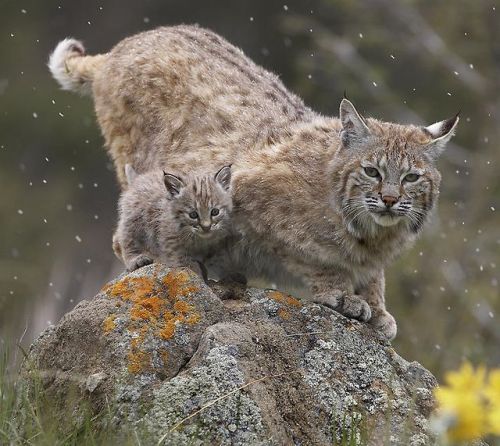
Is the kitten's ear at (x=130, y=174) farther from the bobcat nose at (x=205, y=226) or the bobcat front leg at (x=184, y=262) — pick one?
the bobcat nose at (x=205, y=226)

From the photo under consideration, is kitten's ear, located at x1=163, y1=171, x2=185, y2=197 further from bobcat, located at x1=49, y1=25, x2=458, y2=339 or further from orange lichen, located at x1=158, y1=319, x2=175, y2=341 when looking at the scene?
orange lichen, located at x1=158, y1=319, x2=175, y2=341

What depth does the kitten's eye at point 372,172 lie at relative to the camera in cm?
669

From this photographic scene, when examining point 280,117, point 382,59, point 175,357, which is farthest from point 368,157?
point 382,59

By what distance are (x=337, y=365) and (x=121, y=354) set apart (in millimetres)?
1032

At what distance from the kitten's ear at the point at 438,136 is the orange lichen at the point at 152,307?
160cm

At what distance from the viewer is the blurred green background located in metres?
13.8

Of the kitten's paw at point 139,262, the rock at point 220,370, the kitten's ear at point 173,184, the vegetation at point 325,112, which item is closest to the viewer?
the rock at point 220,370

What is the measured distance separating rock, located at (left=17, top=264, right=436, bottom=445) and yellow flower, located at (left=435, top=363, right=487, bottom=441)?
1853 millimetres

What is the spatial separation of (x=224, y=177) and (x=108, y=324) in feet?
4.81

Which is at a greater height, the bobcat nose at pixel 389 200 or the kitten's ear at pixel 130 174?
the bobcat nose at pixel 389 200

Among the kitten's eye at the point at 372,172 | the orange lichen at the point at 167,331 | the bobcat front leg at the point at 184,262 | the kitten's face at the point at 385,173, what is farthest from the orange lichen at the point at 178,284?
the kitten's eye at the point at 372,172

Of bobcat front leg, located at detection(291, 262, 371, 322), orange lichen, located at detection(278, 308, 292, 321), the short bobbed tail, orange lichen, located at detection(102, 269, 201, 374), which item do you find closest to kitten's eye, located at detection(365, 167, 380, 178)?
bobcat front leg, located at detection(291, 262, 371, 322)

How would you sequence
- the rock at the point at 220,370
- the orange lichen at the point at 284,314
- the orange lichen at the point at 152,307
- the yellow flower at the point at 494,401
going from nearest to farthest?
the yellow flower at the point at 494,401, the rock at the point at 220,370, the orange lichen at the point at 152,307, the orange lichen at the point at 284,314

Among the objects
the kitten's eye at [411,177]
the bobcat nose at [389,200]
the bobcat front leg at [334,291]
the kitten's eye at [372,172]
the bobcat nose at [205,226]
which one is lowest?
the bobcat front leg at [334,291]
